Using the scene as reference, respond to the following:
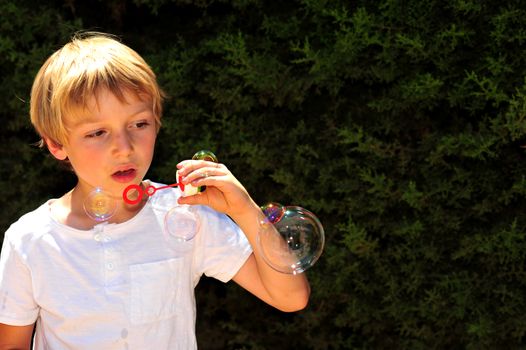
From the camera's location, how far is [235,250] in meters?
2.42

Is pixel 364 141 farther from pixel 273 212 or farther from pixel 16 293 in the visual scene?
pixel 16 293

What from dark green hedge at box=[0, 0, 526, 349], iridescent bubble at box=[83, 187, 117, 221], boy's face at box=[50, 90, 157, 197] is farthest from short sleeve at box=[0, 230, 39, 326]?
dark green hedge at box=[0, 0, 526, 349]

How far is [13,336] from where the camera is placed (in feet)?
7.62

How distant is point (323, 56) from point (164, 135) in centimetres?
89

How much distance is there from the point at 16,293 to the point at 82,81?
0.63m

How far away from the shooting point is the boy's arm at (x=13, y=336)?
7.59 feet

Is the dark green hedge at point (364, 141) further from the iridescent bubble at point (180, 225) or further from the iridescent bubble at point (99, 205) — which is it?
the iridescent bubble at point (99, 205)

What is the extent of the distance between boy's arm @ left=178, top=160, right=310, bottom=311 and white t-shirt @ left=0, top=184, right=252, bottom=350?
0.07 m

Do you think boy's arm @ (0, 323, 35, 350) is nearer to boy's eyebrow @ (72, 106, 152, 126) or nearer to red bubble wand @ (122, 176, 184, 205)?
red bubble wand @ (122, 176, 184, 205)

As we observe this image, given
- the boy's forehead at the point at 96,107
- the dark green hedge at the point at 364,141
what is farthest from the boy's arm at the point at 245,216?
the dark green hedge at the point at 364,141

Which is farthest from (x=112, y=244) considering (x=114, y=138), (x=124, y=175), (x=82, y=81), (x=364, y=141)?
(x=364, y=141)

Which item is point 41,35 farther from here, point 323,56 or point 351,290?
point 351,290

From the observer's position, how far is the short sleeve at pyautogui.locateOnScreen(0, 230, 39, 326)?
2273 mm

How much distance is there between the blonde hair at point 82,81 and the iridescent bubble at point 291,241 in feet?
1.61
